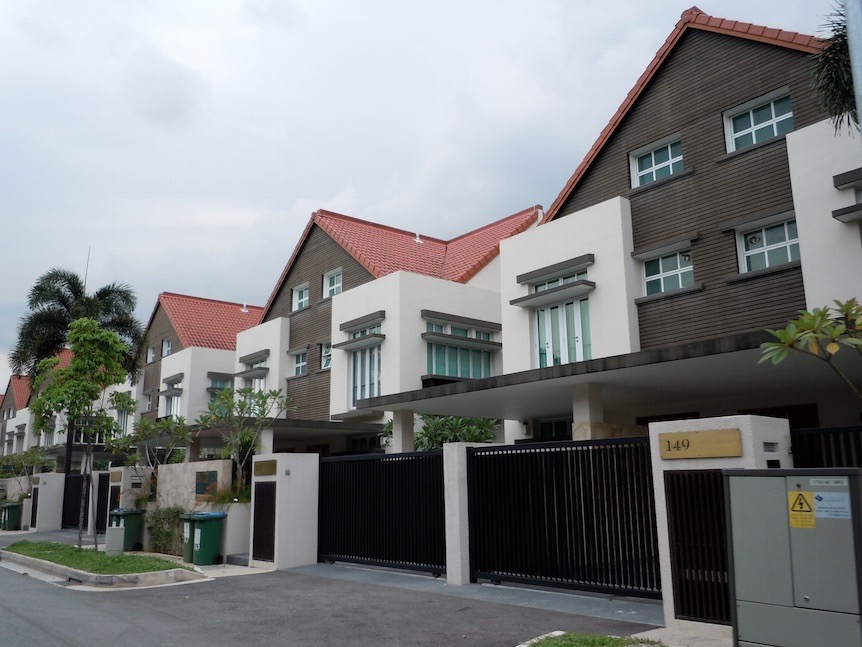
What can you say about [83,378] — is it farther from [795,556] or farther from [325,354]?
[795,556]

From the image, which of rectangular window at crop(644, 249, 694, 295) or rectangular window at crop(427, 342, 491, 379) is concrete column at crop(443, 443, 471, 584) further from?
Answer: rectangular window at crop(427, 342, 491, 379)

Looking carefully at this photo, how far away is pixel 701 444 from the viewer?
27.6 feet

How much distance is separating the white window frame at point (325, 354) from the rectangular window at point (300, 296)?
2.61m

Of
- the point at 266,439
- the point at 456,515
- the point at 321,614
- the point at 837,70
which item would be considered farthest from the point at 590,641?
the point at 266,439

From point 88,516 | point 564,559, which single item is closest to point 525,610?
point 564,559

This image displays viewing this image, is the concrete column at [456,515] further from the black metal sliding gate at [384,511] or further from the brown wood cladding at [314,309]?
the brown wood cladding at [314,309]

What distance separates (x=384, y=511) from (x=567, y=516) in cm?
435

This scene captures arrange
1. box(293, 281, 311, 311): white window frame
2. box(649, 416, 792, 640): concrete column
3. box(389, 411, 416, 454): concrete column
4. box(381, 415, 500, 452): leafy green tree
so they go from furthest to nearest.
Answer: box(293, 281, 311, 311): white window frame, box(381, 415, 500, 452): leafy green tree, box(389, 411, 416, 454): concrete column, box(649, 416, 792, 640): concrete column

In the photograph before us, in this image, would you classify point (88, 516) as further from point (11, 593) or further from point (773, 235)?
point (773, 235)

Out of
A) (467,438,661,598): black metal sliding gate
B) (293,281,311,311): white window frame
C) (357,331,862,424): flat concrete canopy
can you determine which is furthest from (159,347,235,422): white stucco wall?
(467,438,661,598): black metal sliding gate

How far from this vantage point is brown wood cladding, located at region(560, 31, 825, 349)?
51.9 feet

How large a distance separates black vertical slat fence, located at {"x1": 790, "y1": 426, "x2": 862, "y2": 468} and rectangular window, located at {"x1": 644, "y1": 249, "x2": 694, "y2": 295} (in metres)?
9.10

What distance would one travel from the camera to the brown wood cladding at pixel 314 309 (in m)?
28.5

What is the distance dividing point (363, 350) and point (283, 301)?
24.6ft
